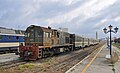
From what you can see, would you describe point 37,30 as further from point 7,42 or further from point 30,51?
point 7,42

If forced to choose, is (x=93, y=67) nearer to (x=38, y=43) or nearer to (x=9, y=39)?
(x=38, y=43)

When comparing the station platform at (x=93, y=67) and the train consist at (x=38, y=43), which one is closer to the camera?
the station platform at (x=93, y=67)

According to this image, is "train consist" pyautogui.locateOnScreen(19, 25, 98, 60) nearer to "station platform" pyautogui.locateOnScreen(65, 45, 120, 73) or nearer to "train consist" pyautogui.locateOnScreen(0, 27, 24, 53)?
"station platform" pyautogui.locateOnScreen(65, 45, 120, 73)

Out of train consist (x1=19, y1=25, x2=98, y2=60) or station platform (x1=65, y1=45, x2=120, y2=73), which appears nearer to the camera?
station platform (x1=65, y1=45, x2=120, y2=73)

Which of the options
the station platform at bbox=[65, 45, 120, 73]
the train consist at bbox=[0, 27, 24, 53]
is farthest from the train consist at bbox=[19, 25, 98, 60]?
the train consist at bbox=[0, 27, 24, 53]

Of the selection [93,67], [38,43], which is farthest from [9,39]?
[93,67]

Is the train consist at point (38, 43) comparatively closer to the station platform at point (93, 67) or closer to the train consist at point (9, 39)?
the station platform at point (93, 67)

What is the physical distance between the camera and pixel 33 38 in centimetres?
2238

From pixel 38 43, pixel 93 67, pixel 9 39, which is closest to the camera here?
pixel 93 67

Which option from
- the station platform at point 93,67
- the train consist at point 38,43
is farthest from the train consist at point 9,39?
the station platform at point 93,67

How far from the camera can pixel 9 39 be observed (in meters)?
31.5

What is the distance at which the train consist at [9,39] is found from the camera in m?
29.6

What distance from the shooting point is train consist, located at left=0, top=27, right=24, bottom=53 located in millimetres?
29609

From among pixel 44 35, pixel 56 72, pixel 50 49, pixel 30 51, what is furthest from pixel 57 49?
pixel 56 72
